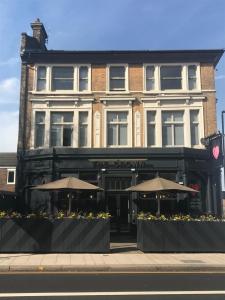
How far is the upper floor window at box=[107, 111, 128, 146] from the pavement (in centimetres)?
904

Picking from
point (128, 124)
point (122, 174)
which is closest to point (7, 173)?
point (128, 124)

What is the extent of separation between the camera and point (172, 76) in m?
25.1

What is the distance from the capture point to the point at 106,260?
1399 centimetres

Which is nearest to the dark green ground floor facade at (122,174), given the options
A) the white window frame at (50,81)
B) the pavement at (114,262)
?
the white window frame at (50,81)

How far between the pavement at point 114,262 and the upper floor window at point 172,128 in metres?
9.39

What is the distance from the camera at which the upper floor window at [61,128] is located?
957 inches

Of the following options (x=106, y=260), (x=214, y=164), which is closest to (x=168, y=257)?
(x=106, y=260)

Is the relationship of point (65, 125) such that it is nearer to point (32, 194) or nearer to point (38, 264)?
point (32, 194)

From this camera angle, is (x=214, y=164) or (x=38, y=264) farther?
(x=214, y=164)

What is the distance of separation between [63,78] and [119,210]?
26.0 ft

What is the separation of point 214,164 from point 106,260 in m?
11.5

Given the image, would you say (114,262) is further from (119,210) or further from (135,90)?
(135,90)

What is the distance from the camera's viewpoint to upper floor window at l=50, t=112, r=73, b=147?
24312 millimetres
